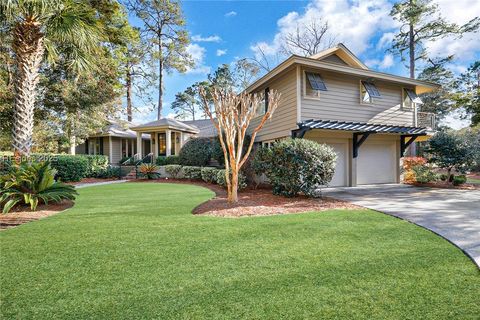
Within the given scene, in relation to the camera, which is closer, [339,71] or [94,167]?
[339,71]

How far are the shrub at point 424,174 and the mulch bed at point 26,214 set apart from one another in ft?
46.3

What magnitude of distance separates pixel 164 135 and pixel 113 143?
551cm

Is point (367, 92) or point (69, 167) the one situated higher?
point (367, 92)

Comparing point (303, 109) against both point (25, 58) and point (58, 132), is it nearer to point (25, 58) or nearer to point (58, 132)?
point (25, 58)

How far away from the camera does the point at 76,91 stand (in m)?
14.3

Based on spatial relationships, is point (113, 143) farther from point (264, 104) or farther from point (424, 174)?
point (424, 174)

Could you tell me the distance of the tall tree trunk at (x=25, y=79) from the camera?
21.9ft

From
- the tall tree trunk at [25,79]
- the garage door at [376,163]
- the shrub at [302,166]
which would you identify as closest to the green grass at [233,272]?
the shrub at [302,166]

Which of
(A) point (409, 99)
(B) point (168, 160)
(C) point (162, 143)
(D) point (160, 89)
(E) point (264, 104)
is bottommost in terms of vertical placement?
(B) point (168, 160)

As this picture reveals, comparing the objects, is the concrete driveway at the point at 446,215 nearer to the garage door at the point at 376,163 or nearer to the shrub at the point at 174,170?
the garage door at the point at 376,163

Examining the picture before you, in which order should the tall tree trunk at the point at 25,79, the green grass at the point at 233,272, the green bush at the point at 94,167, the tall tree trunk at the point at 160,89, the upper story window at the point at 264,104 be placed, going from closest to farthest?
1. the green grass at the point at 233,272
2. the tall tree trunk at the point at 25,79
3. the upper story window at the point at 264,104
4. the green bush at the point at 94,167
5. the tall tree trunk at the point at 160,89

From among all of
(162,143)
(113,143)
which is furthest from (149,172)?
(113,143)

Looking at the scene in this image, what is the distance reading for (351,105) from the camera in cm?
1102

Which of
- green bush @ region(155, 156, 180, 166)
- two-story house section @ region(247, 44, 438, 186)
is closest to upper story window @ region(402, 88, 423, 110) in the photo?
two-story house section @ region(247, 44, 438, 186)
